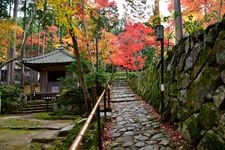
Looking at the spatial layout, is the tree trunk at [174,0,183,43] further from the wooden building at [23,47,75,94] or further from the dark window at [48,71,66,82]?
the dark window at [48,71,66,82]

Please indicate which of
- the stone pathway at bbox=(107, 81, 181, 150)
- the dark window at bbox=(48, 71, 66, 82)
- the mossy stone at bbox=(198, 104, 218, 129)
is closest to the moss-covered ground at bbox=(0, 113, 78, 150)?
the stone pathway at bbox=(107, 81, 181, 150)

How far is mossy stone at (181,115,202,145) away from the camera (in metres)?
4.68

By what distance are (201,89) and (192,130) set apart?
82cm

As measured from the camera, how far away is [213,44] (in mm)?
4523

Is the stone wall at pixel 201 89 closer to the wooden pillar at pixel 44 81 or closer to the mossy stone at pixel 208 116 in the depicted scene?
the mossy stone at pixel 208 116

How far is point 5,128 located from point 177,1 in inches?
369

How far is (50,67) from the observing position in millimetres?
21938

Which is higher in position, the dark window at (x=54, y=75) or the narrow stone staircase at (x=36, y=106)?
the dark window at (x=54, y=75)

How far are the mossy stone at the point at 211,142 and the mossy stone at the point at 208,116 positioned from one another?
149mm

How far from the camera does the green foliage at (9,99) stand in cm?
1775

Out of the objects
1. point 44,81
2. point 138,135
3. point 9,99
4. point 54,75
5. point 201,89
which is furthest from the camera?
point 54,75

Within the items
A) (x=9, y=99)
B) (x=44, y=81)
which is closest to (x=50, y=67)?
(x=44, y=81)

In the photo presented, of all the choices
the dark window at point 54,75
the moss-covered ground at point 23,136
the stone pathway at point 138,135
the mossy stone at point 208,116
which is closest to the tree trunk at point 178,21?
the stone pathway at point 138,135

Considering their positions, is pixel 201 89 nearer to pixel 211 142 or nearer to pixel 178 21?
pixel 211 142
